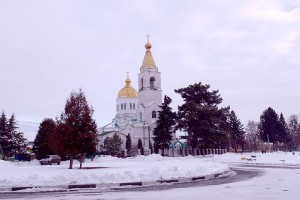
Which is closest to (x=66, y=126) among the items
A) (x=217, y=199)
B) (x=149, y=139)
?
(x=217, y=199)

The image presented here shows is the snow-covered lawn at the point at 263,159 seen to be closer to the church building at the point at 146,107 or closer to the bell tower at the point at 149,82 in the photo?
the church building at the point at 146,107

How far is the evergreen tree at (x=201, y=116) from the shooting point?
5394 centimetres

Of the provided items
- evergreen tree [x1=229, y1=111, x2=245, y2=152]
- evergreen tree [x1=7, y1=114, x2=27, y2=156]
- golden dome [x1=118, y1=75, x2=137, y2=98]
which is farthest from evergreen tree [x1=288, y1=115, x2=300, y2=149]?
evergreen tree [x1=7, y1=114, x2=27, y2=156]

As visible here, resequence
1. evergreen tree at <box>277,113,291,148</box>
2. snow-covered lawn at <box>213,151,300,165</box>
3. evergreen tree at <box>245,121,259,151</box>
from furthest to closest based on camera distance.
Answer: evergreen tree at <box>245,121,259,151</box>
evergreen tree at <box>277,113,291,148</box>
snow-covered lawn at <box>213,151,300,165</box>

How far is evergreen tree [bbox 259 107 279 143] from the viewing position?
290 ft

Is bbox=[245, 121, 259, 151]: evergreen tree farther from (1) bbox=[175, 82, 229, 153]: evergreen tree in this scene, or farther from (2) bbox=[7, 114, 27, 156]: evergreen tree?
(2) bbox=[7, 114, 27, 156]: evergreen tree

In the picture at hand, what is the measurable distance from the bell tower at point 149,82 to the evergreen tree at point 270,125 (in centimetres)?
2848

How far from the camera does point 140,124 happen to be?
272 ft

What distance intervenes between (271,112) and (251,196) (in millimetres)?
83027

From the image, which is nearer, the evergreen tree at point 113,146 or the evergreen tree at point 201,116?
the evergreen tree at point 201,116

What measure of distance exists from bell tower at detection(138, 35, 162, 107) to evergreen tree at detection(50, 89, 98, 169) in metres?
57.3

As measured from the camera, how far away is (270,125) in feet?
290

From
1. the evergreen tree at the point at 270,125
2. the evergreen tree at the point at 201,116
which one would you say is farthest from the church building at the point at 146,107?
the evergreen tree at the point at 270,125

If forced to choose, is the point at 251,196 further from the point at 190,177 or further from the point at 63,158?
the point at 63,158
